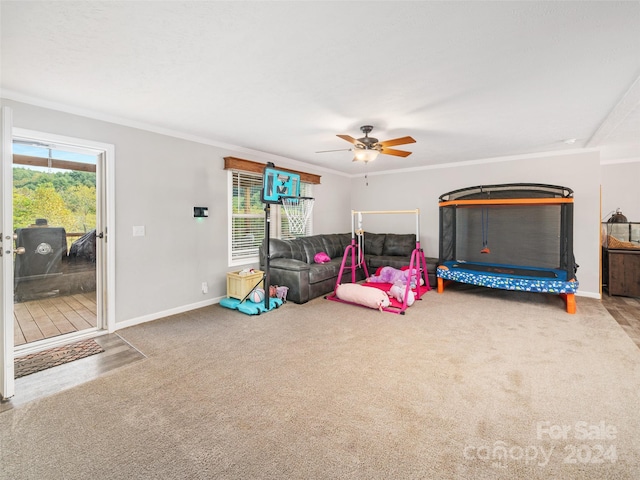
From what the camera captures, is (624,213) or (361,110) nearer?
(361,110)

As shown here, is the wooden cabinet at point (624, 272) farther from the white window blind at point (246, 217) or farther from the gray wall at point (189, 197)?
the white window blind at point (246, 217)

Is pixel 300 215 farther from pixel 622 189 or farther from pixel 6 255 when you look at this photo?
pixel 622 189

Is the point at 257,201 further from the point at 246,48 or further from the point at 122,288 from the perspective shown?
the point at 246,48

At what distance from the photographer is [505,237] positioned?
5137 mm

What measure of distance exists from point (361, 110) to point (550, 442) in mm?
3008

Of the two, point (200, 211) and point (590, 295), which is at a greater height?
point (200, 211)

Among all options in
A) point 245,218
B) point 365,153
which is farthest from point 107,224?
point 365,153

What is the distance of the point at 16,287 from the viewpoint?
3332 mm

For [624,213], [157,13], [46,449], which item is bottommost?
[46,449]

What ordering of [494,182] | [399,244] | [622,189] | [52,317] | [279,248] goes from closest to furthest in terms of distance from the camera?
[52,317]
[279,248]
[622,189]
[494,182]
[399,244]

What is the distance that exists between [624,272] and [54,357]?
752 cm

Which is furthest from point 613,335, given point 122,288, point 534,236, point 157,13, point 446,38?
point 122,288

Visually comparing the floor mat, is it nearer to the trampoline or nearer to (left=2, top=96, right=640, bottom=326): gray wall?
(left=2, top=96, right=640, bottom=326): gray wall

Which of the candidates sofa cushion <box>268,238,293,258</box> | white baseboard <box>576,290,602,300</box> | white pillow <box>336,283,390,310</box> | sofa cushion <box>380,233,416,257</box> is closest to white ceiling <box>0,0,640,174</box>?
sofa cushion <box>268,238,293,258</box>
